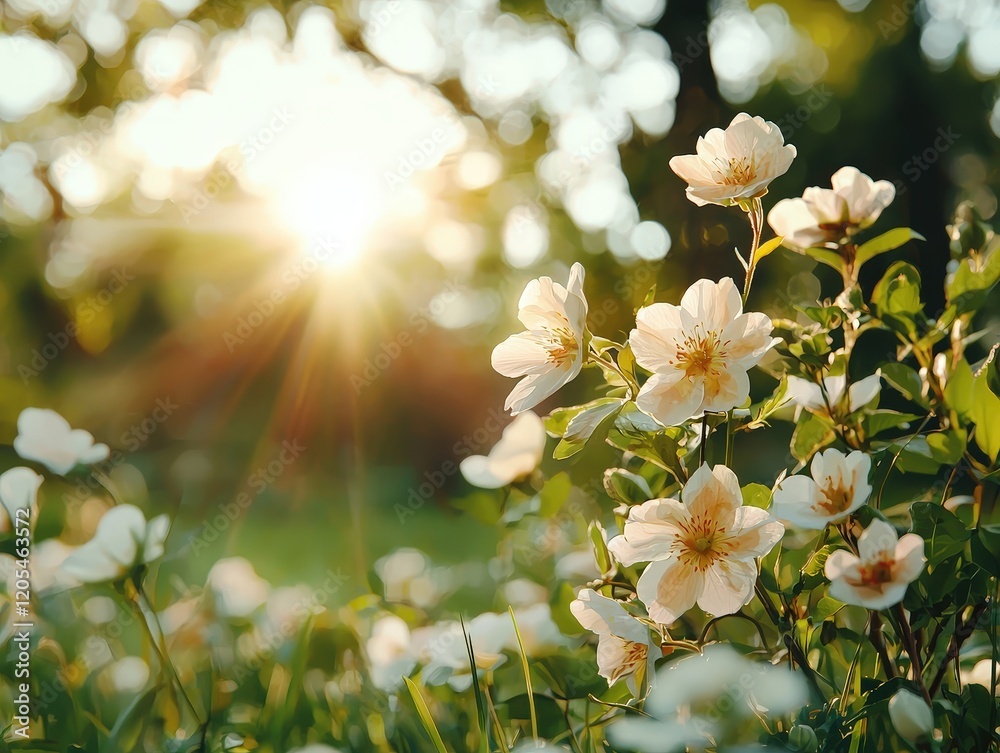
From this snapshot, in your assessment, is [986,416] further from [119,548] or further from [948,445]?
[119,548]

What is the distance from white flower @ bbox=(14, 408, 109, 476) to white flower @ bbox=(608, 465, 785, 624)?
0.61 metres

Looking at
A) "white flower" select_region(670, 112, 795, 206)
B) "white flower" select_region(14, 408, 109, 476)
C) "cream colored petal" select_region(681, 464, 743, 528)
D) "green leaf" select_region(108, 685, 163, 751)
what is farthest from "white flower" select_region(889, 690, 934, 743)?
"white flower" select_region(14, 408, 109, 476)

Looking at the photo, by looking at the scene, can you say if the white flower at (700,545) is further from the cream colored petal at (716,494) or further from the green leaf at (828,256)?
the green leaf at (828,256)

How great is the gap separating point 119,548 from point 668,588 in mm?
531

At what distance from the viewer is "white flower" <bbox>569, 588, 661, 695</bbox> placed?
620mm

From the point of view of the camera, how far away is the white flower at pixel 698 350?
0.58m

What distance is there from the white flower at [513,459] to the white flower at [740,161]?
0.31m

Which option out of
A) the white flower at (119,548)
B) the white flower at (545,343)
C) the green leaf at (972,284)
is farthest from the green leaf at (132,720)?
the green leaf at (972,284)

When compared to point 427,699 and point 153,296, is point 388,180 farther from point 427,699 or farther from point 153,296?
point 153,296

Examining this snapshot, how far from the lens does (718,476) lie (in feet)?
1.95

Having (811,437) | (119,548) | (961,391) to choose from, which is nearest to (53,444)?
(119,548)

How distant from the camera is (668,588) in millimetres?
602

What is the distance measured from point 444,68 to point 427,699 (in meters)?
3.81

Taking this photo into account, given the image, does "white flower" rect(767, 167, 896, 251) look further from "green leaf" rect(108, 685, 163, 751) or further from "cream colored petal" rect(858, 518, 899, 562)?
"green leaf" rect(108, 685, 163, 751)
